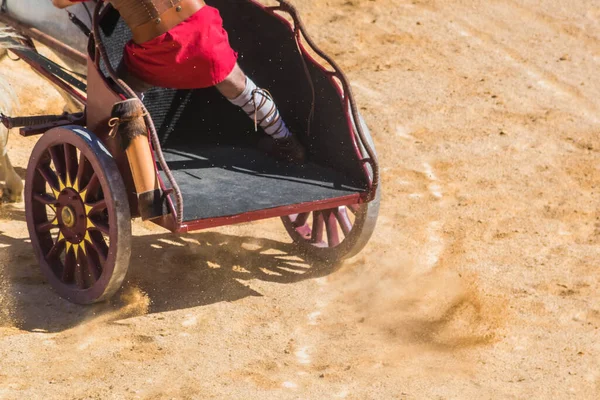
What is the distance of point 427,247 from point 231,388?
1.91 metres

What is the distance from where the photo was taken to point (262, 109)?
16.4 ft

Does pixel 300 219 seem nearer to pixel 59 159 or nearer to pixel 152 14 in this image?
pixel 59 159

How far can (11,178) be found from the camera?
6.09 metres

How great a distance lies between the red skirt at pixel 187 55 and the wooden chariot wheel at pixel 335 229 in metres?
0.74

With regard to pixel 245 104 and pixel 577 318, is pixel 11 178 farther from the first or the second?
pixel 577 318

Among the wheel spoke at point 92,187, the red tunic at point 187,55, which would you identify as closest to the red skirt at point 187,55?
the red tunic at point 187,55

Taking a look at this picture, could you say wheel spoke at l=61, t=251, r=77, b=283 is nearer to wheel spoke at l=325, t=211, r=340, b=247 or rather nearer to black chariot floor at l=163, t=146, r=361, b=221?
black chariot floor at l=163, t=146, r=361, b=221

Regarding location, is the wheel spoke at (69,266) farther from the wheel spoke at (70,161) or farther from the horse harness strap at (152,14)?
the horse harness strap at (152,14)

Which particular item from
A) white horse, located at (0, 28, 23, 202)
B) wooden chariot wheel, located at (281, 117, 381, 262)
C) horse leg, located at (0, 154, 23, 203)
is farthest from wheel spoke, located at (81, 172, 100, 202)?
horse leg, located at (0, 154, 23, 203)

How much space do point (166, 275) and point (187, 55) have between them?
123 cm

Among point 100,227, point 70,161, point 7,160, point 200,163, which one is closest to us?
point 100,227

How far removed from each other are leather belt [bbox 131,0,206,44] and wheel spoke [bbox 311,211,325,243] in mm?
1434

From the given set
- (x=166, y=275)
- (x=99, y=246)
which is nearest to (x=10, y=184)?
(x=166, y=275)

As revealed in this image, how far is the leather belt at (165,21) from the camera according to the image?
448 cm
